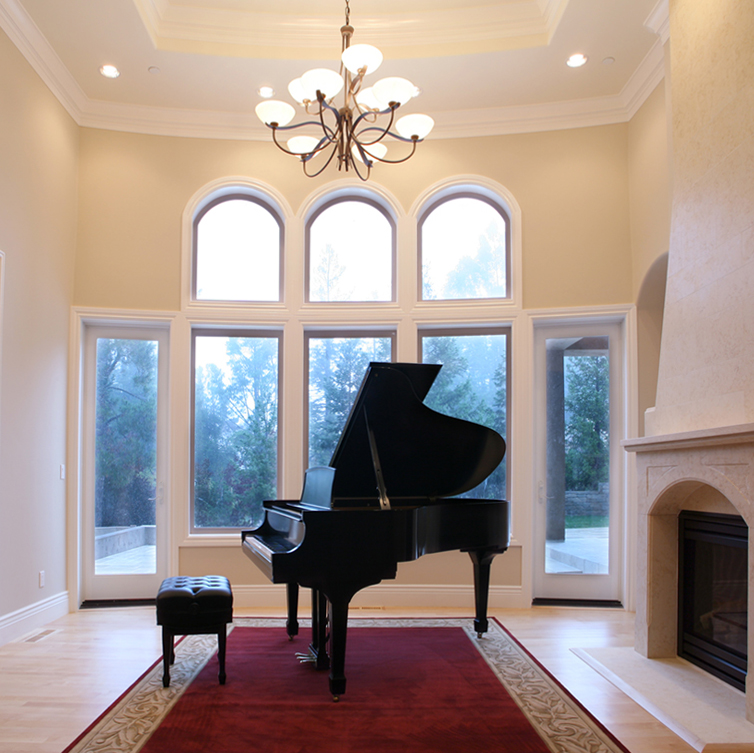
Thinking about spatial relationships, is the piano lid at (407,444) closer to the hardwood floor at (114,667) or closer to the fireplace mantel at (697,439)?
the fireplace mantel at (697,439)

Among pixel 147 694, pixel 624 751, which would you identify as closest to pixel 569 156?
pixel 624 751

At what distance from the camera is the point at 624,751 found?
281 centimetres

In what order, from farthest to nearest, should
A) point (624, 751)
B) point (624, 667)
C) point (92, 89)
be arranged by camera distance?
1. point (92, 89)
2. point (624, 667)
3. point (624, 751)

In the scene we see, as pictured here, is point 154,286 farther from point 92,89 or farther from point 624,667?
point 624,667

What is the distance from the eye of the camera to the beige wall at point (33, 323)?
450 cm

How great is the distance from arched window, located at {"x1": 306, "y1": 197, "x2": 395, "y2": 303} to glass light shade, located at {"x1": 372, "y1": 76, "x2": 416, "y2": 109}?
A: 2.32 m

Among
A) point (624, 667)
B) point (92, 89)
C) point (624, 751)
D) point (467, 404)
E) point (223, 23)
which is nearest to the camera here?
point (624, 751)

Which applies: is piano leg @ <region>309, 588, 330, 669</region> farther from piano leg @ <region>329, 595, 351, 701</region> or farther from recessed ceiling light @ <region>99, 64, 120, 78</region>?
recessed ceiling light @ <region>99, 64, 120, 78</region>

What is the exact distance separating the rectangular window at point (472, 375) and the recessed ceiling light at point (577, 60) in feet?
6.79

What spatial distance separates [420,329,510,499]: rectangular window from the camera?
577 cm

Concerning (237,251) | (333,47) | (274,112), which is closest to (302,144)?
(274,112)

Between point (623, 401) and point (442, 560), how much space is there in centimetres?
195

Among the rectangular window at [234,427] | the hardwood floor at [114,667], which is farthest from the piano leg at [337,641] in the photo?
the rectangular window at [234,427]

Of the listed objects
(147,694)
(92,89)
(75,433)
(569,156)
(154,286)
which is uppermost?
(92,89)
